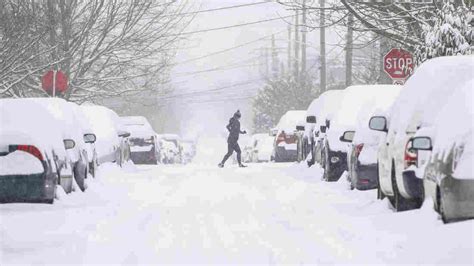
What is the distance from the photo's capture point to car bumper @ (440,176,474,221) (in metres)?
8.03

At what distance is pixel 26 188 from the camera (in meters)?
12.3

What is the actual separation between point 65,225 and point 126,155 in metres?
16.5

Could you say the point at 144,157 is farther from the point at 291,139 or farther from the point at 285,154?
the point at 291,139

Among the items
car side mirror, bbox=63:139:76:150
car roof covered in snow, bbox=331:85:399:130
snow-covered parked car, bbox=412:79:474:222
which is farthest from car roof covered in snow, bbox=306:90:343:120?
snow-covered parked car, bbox=412:79:474:222

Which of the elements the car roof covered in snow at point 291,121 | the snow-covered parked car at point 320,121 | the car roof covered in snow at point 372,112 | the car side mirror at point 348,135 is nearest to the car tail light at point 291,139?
the car roof covered in snow at point 291,121

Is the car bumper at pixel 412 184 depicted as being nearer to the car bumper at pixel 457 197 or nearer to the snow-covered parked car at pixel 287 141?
the car bumper at pixel 457 197

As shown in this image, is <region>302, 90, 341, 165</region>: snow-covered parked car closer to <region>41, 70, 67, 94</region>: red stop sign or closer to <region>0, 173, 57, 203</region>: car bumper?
<region>41, 70, 67, 94</region>: red stop sign

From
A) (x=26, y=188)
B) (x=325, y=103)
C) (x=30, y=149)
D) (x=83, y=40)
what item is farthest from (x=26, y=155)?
(x=83, y=40)

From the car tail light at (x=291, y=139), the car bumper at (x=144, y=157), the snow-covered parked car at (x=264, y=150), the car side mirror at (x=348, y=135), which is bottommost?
the snow-covered parked car at (x=264, y=150)

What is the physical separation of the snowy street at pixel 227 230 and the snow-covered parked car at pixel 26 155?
0.69 ft

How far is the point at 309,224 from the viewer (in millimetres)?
11523

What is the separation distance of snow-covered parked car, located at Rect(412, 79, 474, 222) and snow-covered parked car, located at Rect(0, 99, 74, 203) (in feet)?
16.8

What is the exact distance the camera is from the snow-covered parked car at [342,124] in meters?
18.4

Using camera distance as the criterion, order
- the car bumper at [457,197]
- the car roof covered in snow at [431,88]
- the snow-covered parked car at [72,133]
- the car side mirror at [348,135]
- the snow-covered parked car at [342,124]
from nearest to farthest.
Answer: the car bumper at [457,197]
the car roof covered in snow at [431,88]
the snow-covered parked car at [72,133]
the car side mirror at [348,135]
the snow-covered parked car at [342,124]
